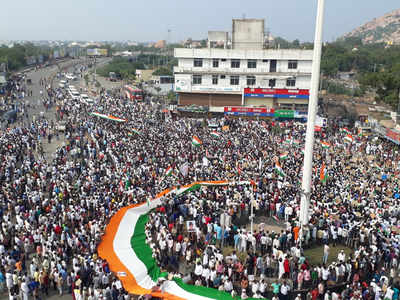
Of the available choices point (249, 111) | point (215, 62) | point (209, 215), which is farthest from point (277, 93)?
point (209, 215)

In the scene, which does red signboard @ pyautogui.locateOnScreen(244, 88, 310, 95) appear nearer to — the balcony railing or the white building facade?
the white building facade

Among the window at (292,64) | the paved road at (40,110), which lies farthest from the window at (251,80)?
the paved road at (40,110)

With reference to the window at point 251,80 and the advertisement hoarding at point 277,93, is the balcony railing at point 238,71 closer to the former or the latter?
the window at point 251,80

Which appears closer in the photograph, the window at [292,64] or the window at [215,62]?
the window at [292,64]

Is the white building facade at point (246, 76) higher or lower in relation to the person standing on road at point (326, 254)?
higher

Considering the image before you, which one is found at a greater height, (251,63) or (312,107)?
(251,63)

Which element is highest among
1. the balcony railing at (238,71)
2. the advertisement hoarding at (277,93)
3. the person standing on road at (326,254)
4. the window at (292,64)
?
the window at (292,64)

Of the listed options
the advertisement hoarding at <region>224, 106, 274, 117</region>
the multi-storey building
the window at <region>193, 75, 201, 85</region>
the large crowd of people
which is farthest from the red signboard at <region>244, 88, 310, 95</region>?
the large crowd of people

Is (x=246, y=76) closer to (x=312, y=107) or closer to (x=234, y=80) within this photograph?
(x=234, y=80)
